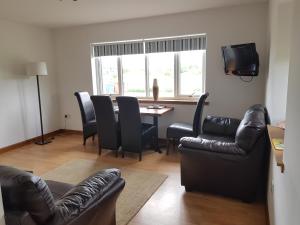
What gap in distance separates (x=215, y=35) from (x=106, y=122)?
2334 millimetres

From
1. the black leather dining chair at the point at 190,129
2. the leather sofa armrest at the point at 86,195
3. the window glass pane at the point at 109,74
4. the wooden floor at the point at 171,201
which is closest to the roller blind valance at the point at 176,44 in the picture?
the window glass pane at the point at 109,74

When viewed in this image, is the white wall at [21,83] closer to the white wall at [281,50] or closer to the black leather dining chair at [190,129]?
the black leather dining chair at [190,129]

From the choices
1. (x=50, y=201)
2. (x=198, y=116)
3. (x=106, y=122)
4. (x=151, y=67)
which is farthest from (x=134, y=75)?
(x=50, y=201)

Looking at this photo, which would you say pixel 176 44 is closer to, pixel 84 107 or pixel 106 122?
pixel 106 122

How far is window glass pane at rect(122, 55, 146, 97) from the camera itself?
4.90 m

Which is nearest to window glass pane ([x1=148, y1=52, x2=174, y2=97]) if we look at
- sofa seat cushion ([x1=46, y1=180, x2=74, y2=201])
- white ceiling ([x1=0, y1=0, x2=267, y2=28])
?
white ceiling ([x1=0, y1=0, x2=267, y2=28])

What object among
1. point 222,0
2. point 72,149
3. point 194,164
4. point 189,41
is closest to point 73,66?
point 72,149

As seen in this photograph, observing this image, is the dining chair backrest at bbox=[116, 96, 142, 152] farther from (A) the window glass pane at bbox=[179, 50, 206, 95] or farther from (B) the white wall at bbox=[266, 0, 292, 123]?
(B) the white wall at bbox=[266, 0, 292, 123]

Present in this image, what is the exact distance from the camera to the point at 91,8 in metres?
3.72

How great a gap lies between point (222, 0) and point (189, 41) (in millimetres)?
953

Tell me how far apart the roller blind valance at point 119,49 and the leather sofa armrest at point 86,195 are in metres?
3.36

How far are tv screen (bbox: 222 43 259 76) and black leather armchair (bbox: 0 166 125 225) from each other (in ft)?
9.27

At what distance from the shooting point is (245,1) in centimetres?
361

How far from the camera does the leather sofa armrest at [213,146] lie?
239 cm
